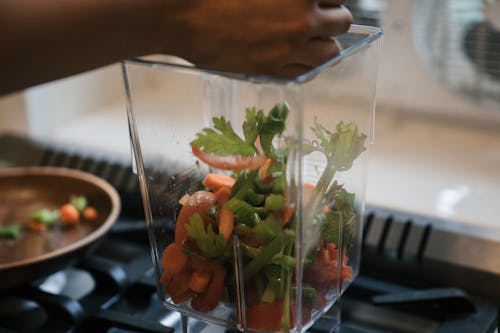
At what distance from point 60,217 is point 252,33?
0.46m

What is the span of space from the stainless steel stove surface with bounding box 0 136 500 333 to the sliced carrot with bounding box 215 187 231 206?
0.14 m

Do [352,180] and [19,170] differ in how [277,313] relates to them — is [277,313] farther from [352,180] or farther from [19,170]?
[19,170]

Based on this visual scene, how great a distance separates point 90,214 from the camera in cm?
86

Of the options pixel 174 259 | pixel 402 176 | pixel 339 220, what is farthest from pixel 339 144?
pixel 402 176

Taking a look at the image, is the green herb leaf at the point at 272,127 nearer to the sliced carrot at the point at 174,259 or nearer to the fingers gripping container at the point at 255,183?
the fingers gripping container at the point at 255,183

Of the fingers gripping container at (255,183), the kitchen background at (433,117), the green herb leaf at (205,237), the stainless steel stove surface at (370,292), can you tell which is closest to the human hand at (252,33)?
the fingers gripping container at (255,183)

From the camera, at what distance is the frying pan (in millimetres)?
719

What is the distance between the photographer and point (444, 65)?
995 mm

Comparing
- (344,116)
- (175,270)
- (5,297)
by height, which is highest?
(344,116)

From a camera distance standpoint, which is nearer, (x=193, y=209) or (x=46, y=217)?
(x=193, y=209)

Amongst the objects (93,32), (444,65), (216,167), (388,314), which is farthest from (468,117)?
(93,32)

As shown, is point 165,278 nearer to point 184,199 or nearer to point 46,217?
point 184,199

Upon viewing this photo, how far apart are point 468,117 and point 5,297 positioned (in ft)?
2.14

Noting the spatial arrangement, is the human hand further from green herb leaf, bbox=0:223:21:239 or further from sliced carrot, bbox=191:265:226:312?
green herb leaf, bbox=0:223:21:239
